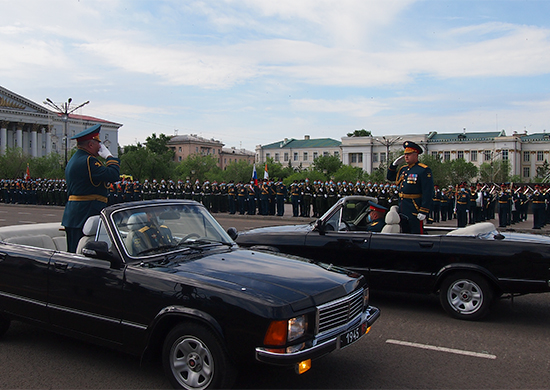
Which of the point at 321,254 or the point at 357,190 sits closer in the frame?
the point at 321,254

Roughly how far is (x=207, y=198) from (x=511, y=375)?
80.3 ft

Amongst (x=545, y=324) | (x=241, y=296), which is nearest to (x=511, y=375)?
(x=545, y=324)

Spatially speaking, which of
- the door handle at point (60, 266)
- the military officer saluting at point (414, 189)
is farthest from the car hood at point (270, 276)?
the military officer saluting at point (414, 189)

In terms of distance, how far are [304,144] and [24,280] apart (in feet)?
432

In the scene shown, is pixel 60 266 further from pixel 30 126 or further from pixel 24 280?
pixel 30 126

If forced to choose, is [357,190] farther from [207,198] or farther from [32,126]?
[32,126]

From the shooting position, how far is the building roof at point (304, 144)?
12988 cm

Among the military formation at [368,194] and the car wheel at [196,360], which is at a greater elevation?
Result: the military formation at [368,194]

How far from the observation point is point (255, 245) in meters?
7.09

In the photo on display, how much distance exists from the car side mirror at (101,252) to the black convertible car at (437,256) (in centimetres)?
310

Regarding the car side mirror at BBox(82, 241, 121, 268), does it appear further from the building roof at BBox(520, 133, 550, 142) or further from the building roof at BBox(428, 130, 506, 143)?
the building roof at BBox(520, 133, 550, 142)

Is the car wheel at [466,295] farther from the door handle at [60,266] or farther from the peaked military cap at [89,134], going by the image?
the peaked military cap at [89,134]

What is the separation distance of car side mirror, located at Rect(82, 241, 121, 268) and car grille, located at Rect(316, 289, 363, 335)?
1.82 meters

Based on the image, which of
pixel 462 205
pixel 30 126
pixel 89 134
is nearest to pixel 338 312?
pixel 89 134
